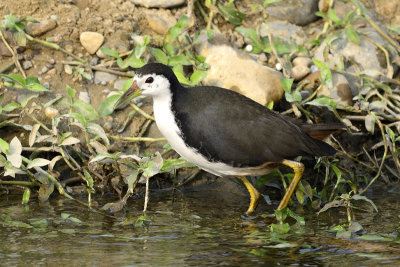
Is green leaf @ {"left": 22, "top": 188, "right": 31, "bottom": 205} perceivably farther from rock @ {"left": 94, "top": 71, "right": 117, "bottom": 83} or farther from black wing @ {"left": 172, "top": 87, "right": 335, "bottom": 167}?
rock @ {"left": 94, "top": 71, "right": 117, "bottom": 83}

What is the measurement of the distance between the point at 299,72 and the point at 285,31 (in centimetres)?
77

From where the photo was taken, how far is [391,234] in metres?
5.48

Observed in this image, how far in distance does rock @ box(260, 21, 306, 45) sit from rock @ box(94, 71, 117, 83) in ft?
5.27

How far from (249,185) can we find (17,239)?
1.95 m

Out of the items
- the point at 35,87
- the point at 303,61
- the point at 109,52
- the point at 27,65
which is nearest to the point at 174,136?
the point at 35,87

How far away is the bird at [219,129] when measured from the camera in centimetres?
578

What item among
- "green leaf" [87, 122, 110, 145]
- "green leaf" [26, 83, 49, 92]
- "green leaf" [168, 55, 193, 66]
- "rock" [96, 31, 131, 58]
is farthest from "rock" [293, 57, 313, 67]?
"green leaf" [26, 83, 49, 92]

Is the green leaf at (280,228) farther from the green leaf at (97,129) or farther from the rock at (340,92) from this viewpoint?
the rock at (340,92)

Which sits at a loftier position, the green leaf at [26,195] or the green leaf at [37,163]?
the green leaf at [37,163]

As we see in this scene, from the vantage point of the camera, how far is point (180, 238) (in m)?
5.42

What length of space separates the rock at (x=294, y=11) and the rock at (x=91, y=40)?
1.78 meters

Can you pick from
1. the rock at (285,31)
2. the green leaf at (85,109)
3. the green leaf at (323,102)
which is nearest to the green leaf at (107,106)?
the green leaf at (85,109)

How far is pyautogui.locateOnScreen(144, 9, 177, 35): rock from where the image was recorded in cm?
762

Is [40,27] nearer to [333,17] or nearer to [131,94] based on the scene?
[131,94]
